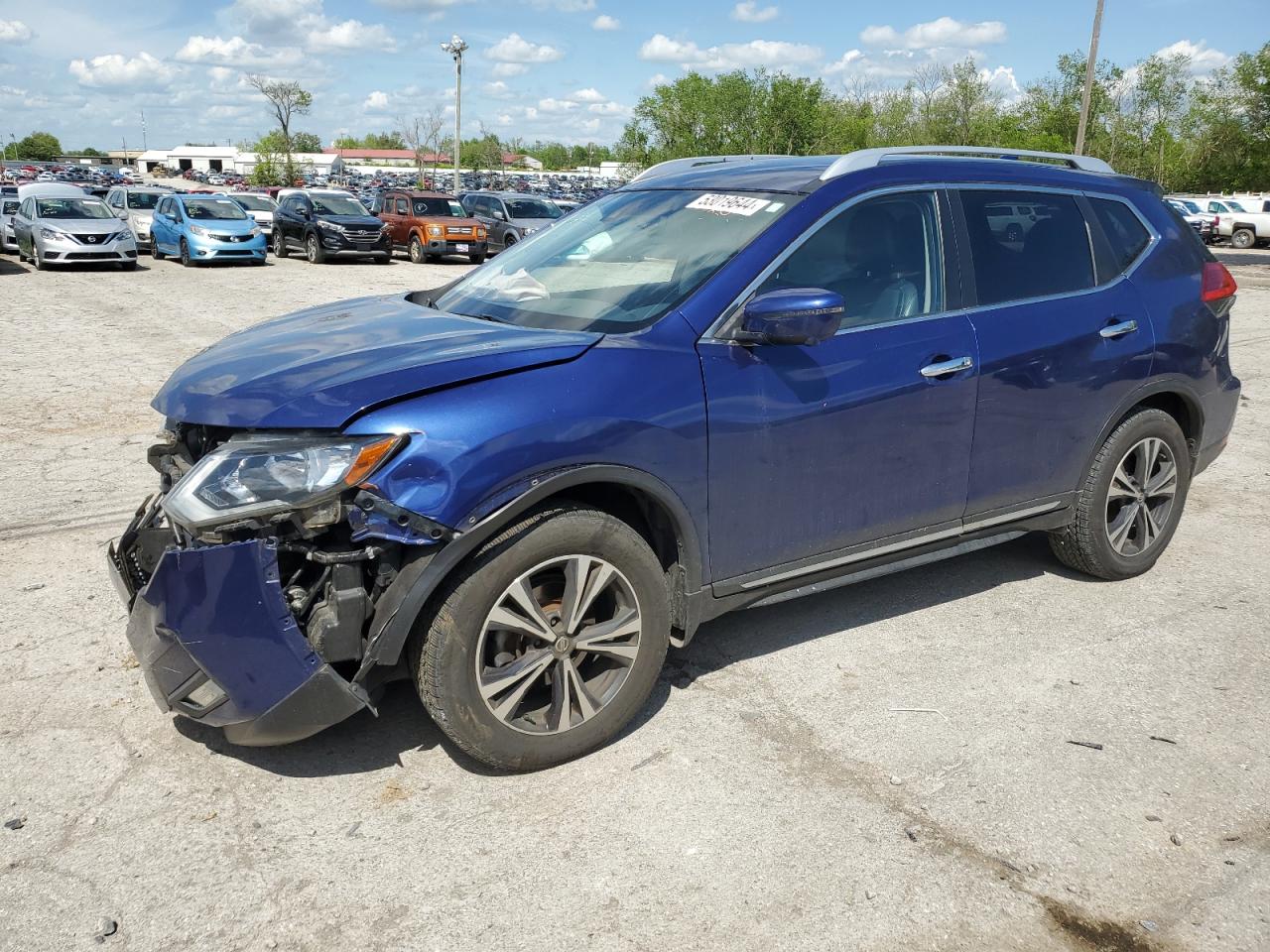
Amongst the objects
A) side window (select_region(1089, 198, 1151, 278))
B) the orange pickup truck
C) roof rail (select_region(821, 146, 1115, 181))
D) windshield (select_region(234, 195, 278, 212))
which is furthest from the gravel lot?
windshield (select_region(234, 195, 278, 212))

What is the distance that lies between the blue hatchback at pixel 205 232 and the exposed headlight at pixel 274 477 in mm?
21589

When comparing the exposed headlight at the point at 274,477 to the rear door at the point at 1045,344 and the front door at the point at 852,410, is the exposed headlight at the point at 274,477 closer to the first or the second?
the front door at the point at 852,410

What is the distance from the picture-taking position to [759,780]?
10.6 ft

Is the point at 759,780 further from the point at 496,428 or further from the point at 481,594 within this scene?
the point at 496,428

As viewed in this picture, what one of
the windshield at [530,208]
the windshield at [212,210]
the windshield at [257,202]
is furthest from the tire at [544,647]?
the windshield at [257,202]

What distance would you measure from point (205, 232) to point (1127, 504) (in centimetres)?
2174

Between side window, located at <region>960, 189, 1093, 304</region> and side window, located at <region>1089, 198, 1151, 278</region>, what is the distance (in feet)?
0.51

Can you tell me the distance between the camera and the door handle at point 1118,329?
444 cm

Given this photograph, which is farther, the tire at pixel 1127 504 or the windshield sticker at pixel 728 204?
the tire at pixel 1127 504

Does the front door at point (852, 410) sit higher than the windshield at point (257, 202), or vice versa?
the windshield at point (257, 202)

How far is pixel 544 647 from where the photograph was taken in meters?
3.16

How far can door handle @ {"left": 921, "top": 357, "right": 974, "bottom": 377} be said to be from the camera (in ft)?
12.6

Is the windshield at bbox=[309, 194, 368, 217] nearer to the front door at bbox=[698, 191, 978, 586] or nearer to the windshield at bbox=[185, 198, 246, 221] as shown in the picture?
the windshield at bbox=[185, 198, 246, 221]

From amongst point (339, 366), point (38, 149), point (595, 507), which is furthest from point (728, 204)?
point (38, 149)
